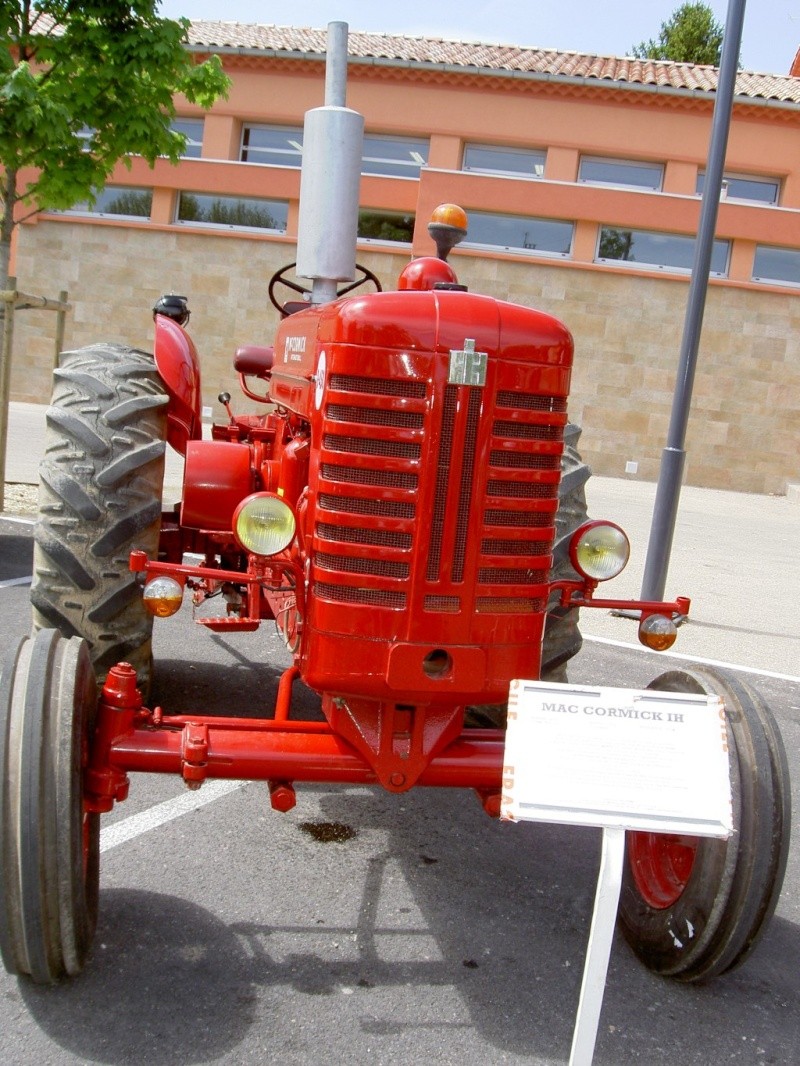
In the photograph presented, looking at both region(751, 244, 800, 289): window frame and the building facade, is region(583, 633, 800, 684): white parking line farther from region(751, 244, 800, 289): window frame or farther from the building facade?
region(751, 244, 800, 289): window frame

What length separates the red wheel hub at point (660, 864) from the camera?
3.01 m

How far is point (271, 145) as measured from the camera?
20812 mm

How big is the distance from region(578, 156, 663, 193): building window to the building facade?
0.12ft

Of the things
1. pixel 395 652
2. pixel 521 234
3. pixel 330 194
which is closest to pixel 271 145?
pixel 521 234

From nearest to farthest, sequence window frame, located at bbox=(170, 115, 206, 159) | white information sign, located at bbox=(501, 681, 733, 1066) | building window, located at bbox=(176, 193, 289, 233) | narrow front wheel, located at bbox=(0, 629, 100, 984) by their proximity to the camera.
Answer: white information sign, located at bbox=(501, 681, 733, 1066) < narrow front wheel, located at bbox=(0, 629, 100, 984) < building window, located at bbox=(176, 193, 289, 233) < window frame, located at bbox=(170, 115, 206, 159)

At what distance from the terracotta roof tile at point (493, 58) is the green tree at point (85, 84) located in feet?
39.1

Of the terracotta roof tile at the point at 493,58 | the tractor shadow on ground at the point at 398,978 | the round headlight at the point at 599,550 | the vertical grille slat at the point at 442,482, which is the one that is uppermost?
the terracotta roof tile at the point at 493,58

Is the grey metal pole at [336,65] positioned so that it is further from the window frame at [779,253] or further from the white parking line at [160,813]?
the window frame at [779,253]

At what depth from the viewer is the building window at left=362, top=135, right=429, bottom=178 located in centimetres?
2031

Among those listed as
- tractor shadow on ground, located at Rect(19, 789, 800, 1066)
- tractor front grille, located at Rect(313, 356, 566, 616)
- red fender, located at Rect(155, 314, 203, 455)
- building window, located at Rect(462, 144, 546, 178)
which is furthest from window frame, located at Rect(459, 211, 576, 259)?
tractor front grille, located at Rect(313, 356, 566, 616)

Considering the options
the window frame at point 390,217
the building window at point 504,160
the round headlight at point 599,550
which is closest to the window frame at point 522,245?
the window frame at point 390,217

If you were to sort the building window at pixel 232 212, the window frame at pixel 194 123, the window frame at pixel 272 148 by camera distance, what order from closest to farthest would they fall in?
the building window at pixel 232 212, the window frame at pixel 272 148, the window frame at pixel 194 123

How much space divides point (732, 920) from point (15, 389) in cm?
2103

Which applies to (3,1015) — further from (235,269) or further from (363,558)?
(235,269)
